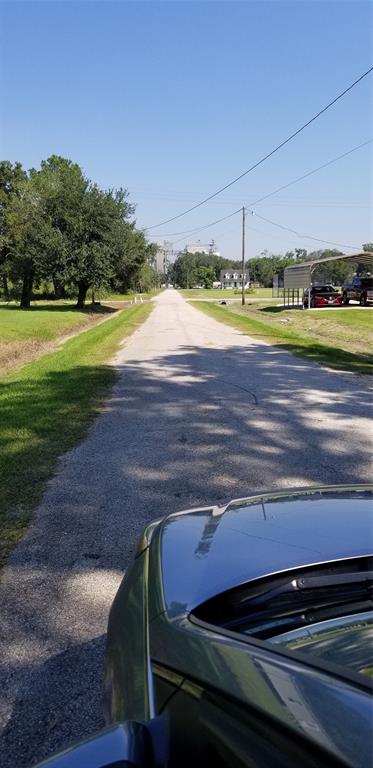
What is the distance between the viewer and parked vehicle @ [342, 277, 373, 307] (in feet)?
121

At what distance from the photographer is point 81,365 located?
12.7m

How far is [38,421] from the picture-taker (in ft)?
24.7

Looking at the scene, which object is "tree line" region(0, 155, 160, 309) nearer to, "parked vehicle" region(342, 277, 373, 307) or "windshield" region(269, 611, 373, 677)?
"parked vehicle" region(342, 277, 373, 307)

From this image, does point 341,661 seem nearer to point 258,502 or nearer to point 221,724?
point 221,724

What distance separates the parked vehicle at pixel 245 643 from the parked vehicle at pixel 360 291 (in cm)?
3672

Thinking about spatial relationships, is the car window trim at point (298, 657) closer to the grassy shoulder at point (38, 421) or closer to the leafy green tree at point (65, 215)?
the grassy shoulder at point (38, 421)

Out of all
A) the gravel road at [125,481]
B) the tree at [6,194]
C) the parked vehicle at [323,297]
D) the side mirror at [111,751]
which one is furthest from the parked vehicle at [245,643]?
the tree at [6,194]

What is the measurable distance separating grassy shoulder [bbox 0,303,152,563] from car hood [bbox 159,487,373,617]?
2138mm

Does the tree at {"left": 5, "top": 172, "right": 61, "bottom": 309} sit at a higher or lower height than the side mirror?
higher

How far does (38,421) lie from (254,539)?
5949 mm

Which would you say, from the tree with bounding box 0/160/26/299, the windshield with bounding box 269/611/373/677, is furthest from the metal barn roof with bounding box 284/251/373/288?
the windshield with bounding box 269/611/373/677

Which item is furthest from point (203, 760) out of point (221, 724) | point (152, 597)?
point (152, 597)

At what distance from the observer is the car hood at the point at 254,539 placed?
1.74 m

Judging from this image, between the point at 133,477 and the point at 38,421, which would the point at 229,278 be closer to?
the point at 38,421
